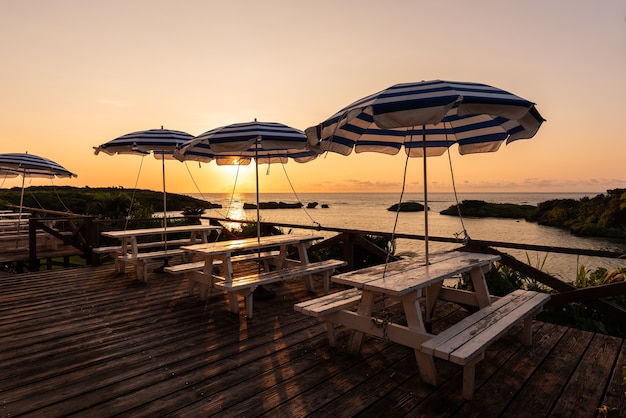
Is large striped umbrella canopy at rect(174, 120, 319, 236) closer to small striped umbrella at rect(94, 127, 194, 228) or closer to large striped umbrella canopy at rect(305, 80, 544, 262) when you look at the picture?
large striped umbrella canopy at rect(305, 80, 544, 262)

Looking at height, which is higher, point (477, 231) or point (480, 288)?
point (480, 288)

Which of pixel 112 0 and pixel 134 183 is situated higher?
pixel 112 0

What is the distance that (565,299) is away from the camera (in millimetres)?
3973

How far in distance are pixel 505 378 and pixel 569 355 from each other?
944 millimetres

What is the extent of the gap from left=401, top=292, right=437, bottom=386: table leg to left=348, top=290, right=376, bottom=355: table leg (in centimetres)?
35

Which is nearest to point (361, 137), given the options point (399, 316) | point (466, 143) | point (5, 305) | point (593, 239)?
point (466, 143)

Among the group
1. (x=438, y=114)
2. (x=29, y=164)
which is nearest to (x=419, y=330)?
(x=438, y=114)

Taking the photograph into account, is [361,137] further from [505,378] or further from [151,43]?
[151,43]

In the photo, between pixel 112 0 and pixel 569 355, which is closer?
pixel 569 355

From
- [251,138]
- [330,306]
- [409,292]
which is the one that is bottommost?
[330,306]

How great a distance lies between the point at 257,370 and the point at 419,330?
137 centimetres

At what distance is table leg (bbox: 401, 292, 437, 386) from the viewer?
265cm

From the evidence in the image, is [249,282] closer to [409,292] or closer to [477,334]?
[409,292]

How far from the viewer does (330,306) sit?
3158 millimetres
